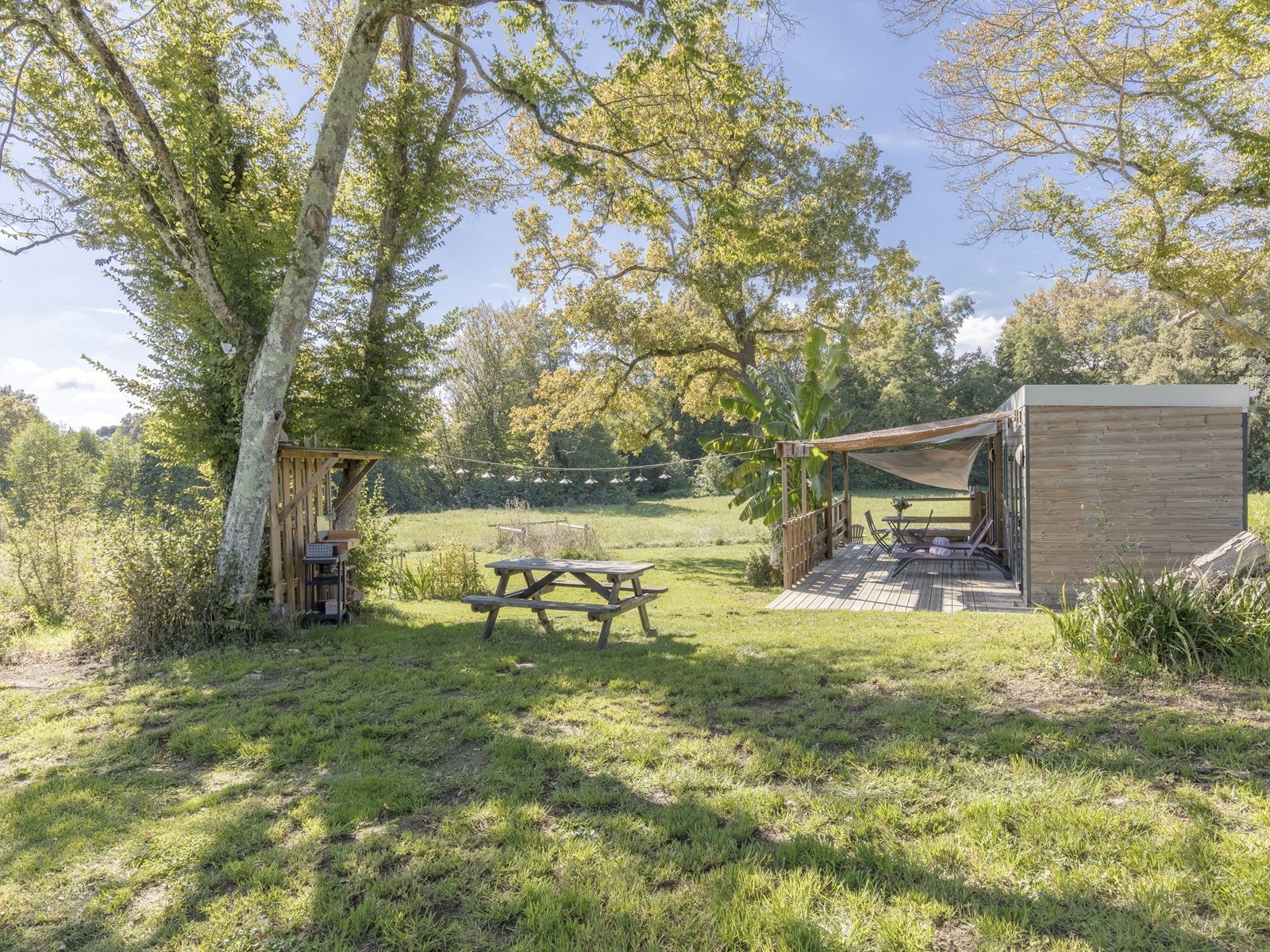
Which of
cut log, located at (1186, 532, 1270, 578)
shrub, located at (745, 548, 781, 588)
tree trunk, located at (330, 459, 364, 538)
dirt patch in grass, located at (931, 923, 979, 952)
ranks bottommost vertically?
shrub, located at (745, 548, 781, 588)

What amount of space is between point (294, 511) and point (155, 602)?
1780 millimetres

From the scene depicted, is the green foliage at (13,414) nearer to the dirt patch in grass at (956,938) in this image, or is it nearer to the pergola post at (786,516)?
the pergola post at (786,516)

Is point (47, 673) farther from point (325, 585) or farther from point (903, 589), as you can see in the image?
point (903, 589)

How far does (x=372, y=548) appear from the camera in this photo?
33.2 feet

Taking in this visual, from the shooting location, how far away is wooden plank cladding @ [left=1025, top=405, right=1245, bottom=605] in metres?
8.12

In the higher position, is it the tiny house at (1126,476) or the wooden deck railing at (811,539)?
the tiny house at (1126,476)

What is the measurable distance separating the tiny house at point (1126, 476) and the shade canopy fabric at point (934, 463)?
11.5ft

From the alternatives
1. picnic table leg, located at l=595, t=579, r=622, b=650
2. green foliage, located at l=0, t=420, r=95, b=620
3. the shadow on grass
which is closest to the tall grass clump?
the shadow on grass

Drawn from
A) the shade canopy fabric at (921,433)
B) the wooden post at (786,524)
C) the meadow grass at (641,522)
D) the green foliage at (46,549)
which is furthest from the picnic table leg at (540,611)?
the meadow grass at (641,522)

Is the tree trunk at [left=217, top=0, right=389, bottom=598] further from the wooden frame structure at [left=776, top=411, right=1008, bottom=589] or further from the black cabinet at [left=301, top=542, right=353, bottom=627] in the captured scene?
the wooden frame structure at [left=776, top=411, right=1008, bottom=589]

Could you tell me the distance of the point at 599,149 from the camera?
8906 millimetres

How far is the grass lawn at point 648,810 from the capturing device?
98.4 inches

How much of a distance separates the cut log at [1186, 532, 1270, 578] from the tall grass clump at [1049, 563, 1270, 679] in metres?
0.14

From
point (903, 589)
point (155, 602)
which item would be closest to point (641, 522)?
point (903, 589)
